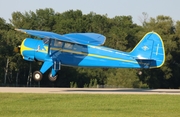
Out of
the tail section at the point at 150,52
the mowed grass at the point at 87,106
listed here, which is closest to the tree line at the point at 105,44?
the tail section at the point at 150,52

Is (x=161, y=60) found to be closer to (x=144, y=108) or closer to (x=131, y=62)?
(x=131, y=62)

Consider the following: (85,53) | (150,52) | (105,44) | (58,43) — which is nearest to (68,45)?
(58,43)

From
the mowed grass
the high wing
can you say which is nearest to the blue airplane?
the high wing

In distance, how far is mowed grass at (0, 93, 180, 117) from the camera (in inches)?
662

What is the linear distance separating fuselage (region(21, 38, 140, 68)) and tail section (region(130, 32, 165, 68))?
39cm

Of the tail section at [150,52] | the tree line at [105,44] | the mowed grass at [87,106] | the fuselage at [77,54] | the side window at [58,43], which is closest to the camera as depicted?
the mowed grass at [87,106]

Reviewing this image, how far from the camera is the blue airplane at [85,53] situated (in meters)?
26.2

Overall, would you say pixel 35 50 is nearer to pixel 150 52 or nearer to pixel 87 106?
pixel 150 52

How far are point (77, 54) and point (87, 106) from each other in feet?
30.2

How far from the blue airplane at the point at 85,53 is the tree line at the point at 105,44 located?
555 centimetres

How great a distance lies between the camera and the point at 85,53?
27.5 meters

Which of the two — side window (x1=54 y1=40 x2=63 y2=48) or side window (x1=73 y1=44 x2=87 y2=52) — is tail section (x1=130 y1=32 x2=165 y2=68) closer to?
side window (x1=73 y1=44 x2=87 y2=52)

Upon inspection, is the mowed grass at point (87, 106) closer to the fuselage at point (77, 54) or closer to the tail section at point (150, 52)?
the tail section at point (150, 52)

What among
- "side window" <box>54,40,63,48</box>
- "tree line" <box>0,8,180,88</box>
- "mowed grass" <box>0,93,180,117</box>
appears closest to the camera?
"mowed grass" <box>0,93,180,117</box>
